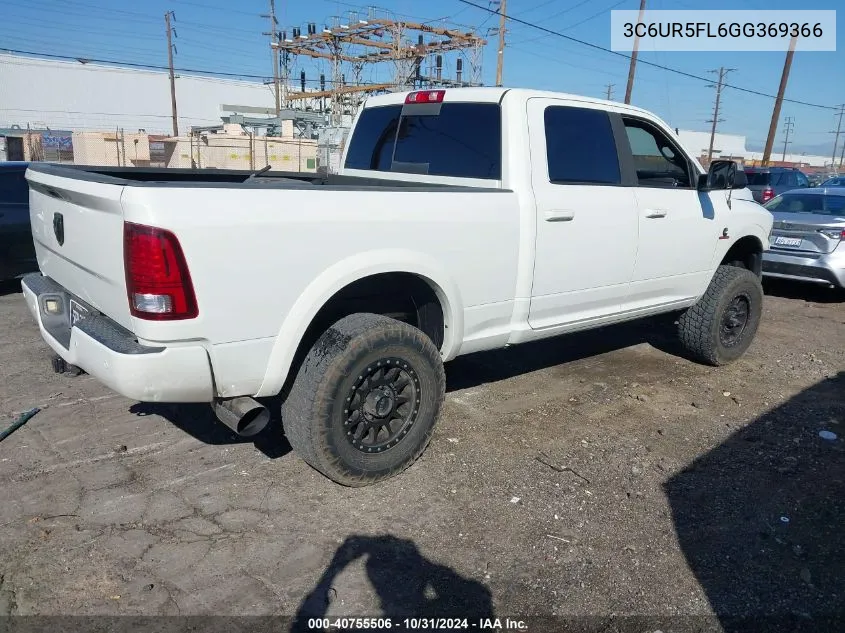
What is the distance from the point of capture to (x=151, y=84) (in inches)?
2504

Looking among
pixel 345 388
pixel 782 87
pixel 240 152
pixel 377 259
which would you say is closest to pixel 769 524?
pixel 345 388

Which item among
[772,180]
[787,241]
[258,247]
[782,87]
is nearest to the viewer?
[258,247]

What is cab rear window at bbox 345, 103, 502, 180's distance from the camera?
165 inches

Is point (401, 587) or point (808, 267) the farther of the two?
point (808, 267)

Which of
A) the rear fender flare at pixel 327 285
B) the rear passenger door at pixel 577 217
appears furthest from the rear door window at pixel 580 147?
the rear fender flare at pixel 327 285

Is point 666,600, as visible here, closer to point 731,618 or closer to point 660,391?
point 731,618

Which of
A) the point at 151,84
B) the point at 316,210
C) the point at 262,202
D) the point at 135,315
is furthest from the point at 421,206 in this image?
the point at 151,84

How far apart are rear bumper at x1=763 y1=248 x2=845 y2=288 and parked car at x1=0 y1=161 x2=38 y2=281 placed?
31.0ft

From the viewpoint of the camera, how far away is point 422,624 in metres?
2.63

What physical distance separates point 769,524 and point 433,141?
3077 millimetres

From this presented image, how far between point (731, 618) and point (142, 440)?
10.9 ft

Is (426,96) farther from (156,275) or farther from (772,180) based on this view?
(772,180)

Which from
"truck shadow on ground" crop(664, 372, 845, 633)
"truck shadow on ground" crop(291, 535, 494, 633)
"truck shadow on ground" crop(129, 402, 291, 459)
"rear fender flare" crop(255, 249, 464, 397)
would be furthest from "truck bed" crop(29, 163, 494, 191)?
"truck shadow on ground" crop(664, 372, 845, 633)

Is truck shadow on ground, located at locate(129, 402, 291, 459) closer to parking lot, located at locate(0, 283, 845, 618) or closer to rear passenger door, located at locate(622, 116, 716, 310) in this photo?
parking lot, located at locate(0, 283, 845, 618)
